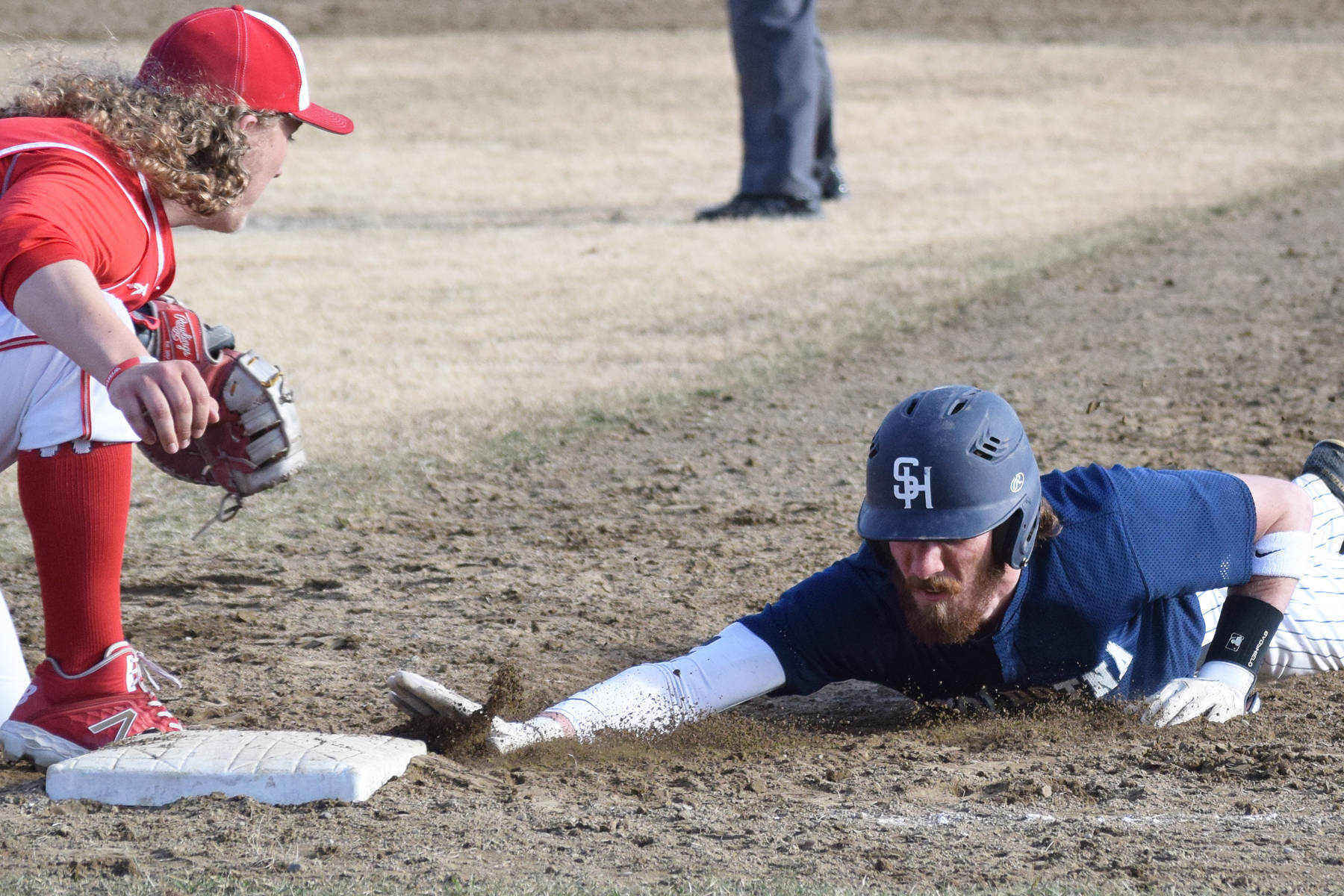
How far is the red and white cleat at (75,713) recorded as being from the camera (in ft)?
10.8

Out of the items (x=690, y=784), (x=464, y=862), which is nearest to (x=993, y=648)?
(x=690, y=784)

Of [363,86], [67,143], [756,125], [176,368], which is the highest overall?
[67,143]

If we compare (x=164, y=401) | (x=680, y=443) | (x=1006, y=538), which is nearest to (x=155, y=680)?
(x=164, y=401)

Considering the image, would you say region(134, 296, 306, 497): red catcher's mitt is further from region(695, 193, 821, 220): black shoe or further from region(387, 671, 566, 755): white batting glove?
region(695, 193, 821, 220): black shoe

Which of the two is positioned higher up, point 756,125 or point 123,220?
point 123,220

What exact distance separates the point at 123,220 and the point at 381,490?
→ 288 cm

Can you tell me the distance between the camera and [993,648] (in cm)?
369

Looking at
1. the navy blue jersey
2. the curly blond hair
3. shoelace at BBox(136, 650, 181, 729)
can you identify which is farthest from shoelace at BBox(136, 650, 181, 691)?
the navy blue jersey

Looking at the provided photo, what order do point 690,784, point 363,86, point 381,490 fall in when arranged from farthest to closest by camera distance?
point 363,86
point 381,490
point 690,784

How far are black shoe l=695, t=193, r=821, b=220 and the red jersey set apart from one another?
883cm

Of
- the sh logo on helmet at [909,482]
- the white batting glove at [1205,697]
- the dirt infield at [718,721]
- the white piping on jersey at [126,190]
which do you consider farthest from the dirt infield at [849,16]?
the sh logo on helmet at [909,482]

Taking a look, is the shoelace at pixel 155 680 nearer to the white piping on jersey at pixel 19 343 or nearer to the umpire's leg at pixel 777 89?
the white piping on jersey at pixel 19 343

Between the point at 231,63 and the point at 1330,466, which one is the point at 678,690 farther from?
the point at 1330,466

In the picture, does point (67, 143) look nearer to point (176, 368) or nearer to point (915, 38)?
point (176, 368)
